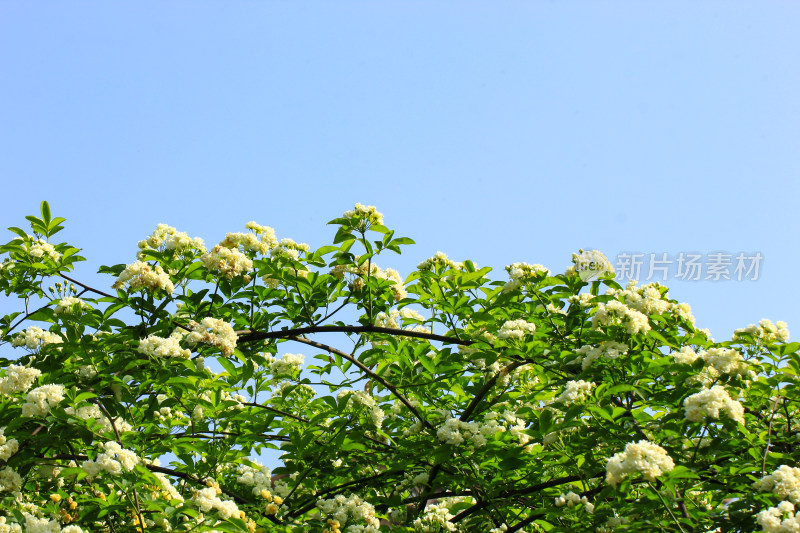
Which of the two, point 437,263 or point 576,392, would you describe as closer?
point 576,392

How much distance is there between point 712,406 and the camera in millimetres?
3039

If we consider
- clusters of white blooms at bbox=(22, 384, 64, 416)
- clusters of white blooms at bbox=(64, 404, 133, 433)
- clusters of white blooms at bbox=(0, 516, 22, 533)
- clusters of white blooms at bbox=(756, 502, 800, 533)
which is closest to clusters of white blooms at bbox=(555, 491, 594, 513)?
clusters of white blooms at bbox=(756, 502, 800, 533)

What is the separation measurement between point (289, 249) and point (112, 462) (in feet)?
6.02

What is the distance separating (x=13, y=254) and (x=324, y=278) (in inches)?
84.2

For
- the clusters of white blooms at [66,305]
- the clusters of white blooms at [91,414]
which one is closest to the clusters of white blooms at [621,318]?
the clusters of white blooms at [91,414]

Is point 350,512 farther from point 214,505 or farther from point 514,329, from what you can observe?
point 514,329

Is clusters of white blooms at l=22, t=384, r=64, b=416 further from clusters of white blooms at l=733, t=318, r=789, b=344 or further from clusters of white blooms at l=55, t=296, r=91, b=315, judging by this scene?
clusters of white blooms at l=733, t=318, r=789, b=344

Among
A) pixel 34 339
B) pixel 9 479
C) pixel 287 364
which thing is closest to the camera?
pixel 9 479

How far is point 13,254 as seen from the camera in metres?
4.70

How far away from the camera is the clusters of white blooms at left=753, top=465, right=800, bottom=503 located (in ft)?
9.35

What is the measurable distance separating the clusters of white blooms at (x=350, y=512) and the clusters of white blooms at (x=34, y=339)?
200cm

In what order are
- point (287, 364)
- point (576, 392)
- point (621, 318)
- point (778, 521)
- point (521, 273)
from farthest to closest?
point (287, 364)
point (521, 273)
point (621, 318)
point (576, 392)
point (778, 521)

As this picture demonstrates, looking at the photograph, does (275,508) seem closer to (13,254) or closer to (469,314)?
(469,314)

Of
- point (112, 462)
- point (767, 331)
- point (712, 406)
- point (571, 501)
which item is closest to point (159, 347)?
point (112, 462)
